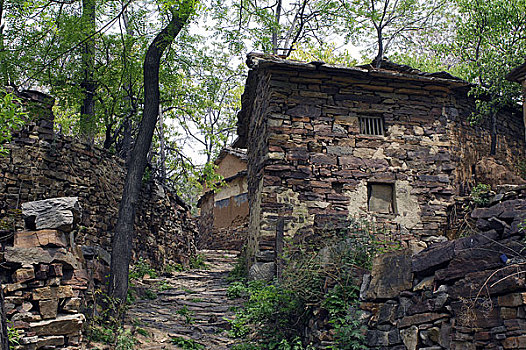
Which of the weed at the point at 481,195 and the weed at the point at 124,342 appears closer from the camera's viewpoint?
the weed at the point at 124,342

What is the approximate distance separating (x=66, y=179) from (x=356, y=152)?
5.55m

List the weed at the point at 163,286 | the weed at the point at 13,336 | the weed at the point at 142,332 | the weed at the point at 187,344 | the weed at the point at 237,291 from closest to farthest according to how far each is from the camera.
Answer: the weed at the point at 13,336 < the weed at the point at 187,344 < the weed at the point at 142,332 < the weed at the point at 237,291 < the weed at the point at 163,286

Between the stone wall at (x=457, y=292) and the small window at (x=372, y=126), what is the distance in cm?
482

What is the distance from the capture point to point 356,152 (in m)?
9.73

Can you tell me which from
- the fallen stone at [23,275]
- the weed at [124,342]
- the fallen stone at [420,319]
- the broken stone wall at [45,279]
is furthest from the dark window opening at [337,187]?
the fallen stone at [23,275]

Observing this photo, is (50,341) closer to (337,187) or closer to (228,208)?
(337,187)

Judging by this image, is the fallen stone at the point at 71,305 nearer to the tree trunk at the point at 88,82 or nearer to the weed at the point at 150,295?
the weed at the point at 150,295

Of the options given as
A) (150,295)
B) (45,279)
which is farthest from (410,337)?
(150,295)

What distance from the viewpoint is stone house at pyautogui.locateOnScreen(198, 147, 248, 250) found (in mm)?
17328

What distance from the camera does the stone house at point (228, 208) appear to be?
17.3m

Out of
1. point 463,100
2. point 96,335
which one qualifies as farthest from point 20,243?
point 463,100

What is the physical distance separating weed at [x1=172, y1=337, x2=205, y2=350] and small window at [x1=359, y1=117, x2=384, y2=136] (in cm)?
543

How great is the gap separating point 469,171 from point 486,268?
6814 mm

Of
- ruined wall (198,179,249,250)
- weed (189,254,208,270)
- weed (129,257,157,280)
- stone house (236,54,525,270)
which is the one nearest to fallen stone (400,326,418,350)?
stone house (236,54,525,270)
